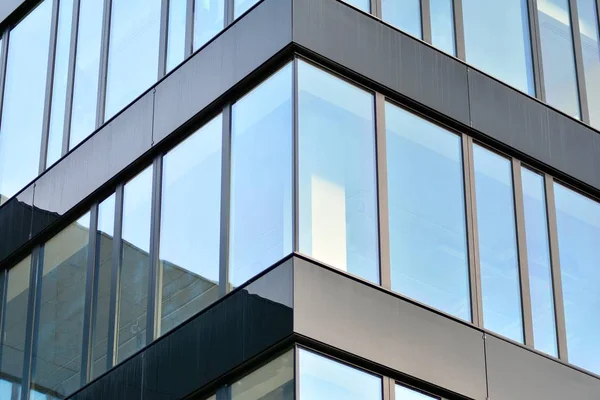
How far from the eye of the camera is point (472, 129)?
73.0 ft

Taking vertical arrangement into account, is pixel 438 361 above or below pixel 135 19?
below

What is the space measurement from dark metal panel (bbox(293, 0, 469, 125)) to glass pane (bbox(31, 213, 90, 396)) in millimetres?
5387

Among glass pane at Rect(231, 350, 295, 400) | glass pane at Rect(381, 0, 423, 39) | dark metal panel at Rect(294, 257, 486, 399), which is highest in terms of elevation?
glass pane at Rect(381, 0, 423, 39)

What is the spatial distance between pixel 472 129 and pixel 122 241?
541cm

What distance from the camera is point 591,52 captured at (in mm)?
25453

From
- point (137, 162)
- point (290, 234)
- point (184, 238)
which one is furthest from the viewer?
point (137, 162)

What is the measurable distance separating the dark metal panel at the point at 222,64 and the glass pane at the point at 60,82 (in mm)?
3315

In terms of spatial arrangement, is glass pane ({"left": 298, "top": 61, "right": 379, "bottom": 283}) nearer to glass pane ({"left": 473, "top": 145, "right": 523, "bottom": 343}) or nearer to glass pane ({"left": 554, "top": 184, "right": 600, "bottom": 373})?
glass pane ({"left": 473, "top": 145, "right": 523, "bottom": 343})

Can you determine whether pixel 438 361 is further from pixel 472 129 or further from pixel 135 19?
pixel 135 19

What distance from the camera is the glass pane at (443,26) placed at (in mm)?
22859

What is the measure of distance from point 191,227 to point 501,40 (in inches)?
237

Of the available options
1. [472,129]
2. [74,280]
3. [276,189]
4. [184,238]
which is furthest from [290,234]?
[74,280]

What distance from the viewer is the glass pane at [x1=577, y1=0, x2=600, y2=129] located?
25.0 meters

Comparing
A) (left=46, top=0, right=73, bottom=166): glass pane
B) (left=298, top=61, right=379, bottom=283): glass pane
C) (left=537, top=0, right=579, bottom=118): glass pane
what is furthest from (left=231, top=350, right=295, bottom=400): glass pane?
(left=46, top=0, right=73, bottom=166): glass pane
